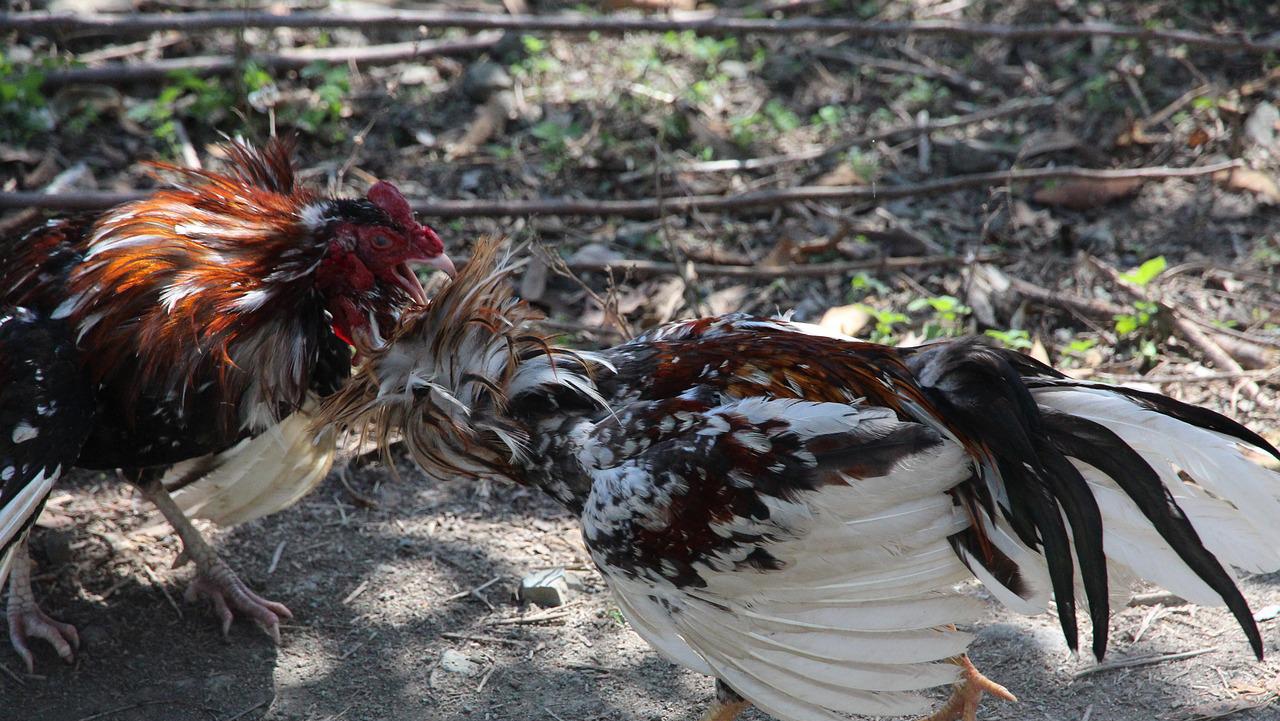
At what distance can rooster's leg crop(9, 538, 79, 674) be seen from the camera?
3.91m

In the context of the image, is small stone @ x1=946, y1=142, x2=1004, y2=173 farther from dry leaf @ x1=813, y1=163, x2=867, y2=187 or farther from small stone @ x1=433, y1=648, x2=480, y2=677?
small stone @ x1=433, y1=648, x2=480, y2=677

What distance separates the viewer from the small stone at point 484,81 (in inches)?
285

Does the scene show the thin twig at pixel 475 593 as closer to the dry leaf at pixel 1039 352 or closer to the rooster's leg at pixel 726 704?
the rooster's leg at pixel 726 704

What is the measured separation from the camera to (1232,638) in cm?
392

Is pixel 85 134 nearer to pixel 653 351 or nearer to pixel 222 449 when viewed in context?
pixel 222 449

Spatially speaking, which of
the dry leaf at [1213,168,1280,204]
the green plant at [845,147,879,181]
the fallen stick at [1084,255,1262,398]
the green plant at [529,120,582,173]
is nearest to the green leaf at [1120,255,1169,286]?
the fallen stick at [1084,255,1262,398]

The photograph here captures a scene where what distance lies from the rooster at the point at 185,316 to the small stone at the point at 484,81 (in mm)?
3579

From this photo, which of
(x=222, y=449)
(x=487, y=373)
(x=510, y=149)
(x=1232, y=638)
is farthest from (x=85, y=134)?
(x=1232, y=638)

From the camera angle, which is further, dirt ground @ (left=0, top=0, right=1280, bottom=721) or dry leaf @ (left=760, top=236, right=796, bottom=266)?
dry leaf @ (left=760, top=236, right=796, bottom=266)

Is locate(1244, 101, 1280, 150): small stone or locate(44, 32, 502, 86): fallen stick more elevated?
locate(44, 32, 502, 86): fallen stick

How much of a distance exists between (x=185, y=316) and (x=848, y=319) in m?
3.14

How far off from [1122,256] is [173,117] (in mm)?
5568

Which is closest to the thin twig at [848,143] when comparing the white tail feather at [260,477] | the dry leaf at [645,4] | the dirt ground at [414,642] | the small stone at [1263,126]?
the small stone at [1263,126]

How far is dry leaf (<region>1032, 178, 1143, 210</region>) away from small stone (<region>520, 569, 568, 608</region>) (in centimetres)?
382
